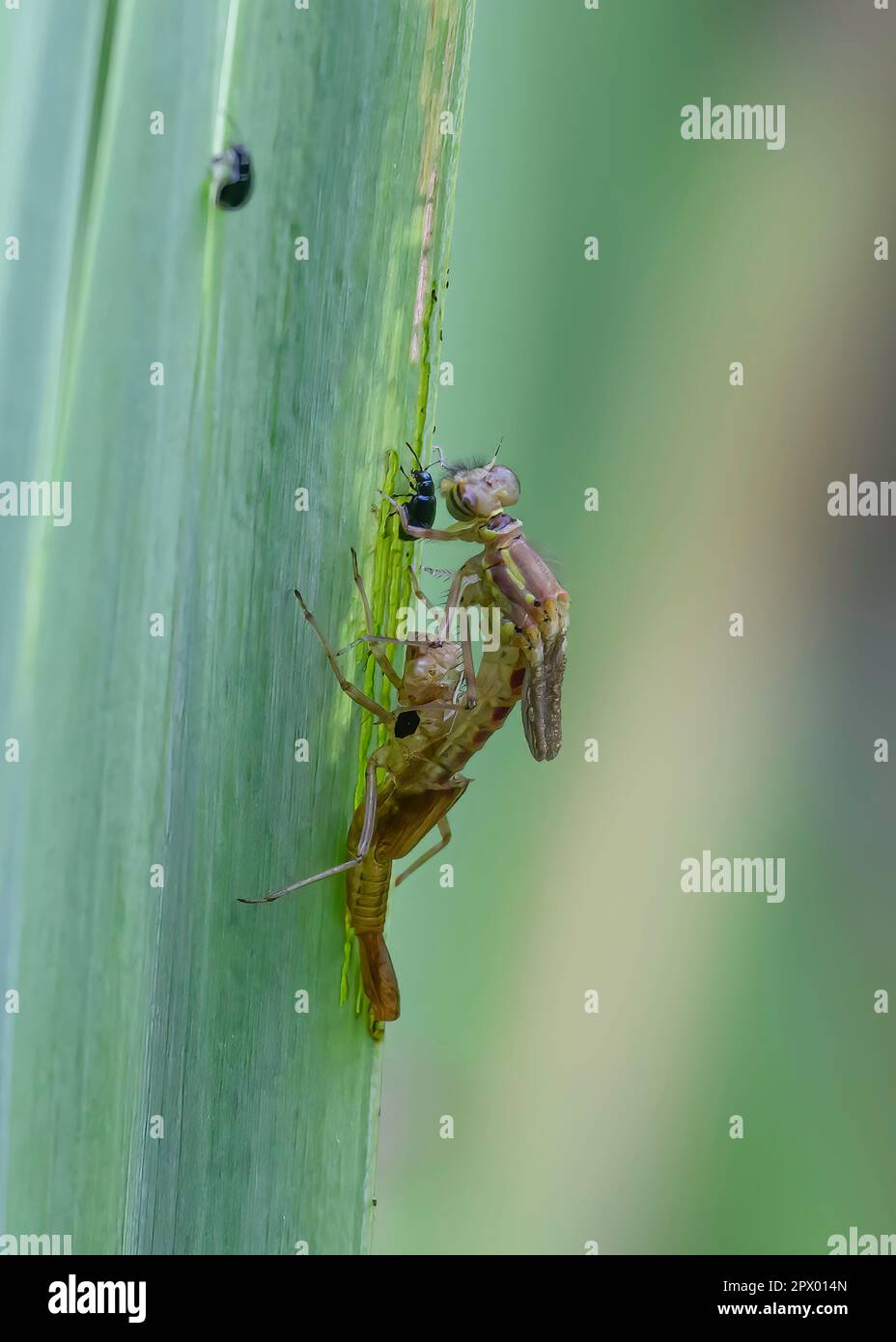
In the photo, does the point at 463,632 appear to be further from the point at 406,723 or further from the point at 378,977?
the point at 378,977

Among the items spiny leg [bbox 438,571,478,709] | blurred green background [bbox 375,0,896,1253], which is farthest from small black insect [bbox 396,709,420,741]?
blurred green background [bbox 375,0,896,1253]

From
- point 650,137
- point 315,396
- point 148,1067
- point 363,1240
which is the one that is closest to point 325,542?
point 315,396

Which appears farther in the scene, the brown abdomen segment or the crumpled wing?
the crumpled wing

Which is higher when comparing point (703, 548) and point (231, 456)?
point (703, 548)

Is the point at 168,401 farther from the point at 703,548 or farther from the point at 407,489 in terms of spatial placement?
the point at 703,548

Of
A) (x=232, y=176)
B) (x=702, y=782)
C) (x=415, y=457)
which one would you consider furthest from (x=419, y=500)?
(x=702, y=782)

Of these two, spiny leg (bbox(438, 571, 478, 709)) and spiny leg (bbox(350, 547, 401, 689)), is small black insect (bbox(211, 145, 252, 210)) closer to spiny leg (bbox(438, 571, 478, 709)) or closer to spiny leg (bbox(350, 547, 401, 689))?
spiny leg (bbox(350, 547, 401, 689))
